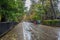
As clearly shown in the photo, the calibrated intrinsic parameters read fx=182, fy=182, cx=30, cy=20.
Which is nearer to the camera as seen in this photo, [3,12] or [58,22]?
[3,12]

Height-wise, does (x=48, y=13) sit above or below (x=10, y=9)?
below

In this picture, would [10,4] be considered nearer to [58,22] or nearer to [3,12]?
[3,12]

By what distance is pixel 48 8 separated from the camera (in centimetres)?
6269

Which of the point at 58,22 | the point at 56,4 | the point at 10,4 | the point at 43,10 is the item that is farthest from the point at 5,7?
the point at 56,4

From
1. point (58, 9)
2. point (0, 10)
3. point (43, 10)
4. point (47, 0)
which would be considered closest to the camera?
point (0, 10)

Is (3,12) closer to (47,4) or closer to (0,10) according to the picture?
(0,10)

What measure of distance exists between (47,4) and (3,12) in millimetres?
46929

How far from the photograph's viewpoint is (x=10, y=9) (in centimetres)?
1838

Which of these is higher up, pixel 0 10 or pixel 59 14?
pixel 0 10

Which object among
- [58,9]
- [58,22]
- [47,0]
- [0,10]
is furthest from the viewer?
[58,9]

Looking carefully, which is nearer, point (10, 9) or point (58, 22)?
point (10, 9)

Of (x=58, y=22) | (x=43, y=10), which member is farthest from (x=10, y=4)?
(x=43, y=10)

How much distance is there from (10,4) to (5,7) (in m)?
0.57

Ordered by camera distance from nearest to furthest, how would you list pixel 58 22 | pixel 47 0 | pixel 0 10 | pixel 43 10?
pixel 0 10
pixel 58 22
pixel 47 0
pixel 43 10
